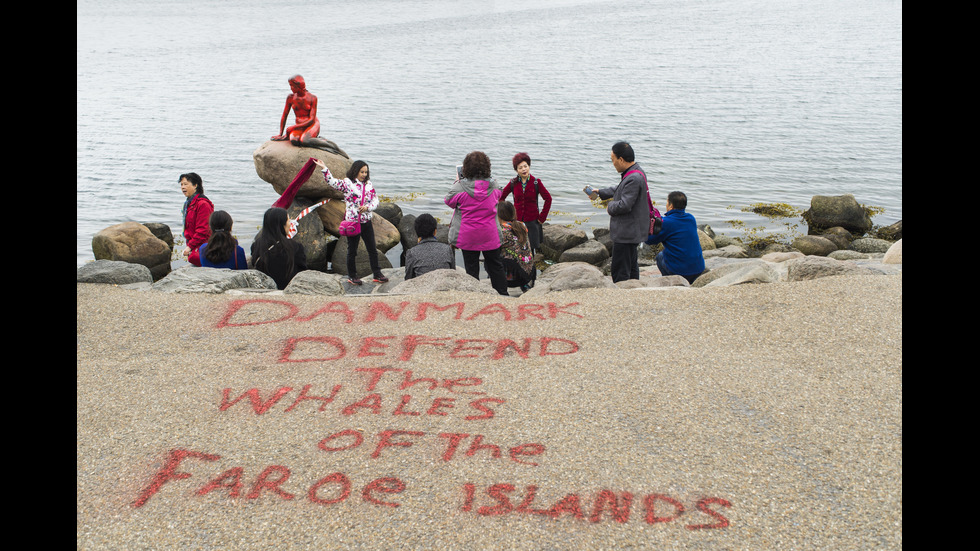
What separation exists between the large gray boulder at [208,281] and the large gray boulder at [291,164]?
5.03 metres

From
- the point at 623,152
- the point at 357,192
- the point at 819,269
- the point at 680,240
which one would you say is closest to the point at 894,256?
the point at 819,269

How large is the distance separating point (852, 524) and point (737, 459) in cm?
59

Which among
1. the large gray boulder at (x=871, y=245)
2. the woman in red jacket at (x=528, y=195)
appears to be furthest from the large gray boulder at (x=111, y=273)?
the large gray boulder at (x=871, y=245)

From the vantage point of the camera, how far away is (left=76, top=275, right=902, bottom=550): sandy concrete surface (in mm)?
2984

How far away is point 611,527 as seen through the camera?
295 cm

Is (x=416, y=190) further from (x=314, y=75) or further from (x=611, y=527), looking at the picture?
(x=314, y=75)

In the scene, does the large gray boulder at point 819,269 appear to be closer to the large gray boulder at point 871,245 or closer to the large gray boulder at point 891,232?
the large gray boulder at point 871,245

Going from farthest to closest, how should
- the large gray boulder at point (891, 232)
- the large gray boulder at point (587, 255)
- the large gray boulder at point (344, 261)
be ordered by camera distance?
1. the large gray boulder at point (891, 232)
2. the large gray boulder at point (587, 255)
3. the large gray boulder at point (344, 261)

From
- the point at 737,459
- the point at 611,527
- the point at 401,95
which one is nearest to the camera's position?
the point at 611,527

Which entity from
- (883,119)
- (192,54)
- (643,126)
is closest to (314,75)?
(192,54)

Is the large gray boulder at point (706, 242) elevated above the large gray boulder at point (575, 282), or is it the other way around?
the large gray boulder at point (706, 242)

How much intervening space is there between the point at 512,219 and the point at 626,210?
Answer: 1595 mm

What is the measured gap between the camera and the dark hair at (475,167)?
707 centimetres

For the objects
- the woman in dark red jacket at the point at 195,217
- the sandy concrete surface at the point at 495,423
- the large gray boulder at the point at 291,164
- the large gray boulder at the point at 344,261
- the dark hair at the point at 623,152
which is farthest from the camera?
the large gray boulder at the point at 344,261
